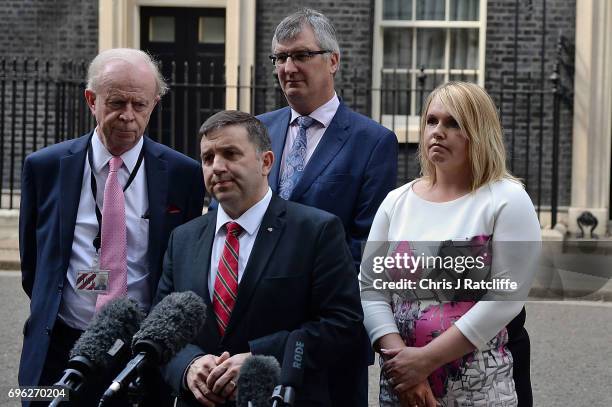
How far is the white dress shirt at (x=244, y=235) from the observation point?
3.74 m

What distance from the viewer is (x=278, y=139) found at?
14.8ft

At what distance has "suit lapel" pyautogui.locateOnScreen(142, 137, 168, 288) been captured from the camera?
4105mm

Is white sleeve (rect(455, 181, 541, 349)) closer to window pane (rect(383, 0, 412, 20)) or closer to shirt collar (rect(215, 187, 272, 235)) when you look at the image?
shirt collar (rect(215, 187, 272, 235))

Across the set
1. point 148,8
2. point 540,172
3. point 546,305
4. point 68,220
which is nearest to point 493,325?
point 68,220

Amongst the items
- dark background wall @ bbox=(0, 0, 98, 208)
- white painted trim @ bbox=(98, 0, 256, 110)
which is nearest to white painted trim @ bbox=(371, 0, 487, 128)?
white painted trim @ bbox=(98, 0, 256, 110)

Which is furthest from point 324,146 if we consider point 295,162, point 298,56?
point 298,56

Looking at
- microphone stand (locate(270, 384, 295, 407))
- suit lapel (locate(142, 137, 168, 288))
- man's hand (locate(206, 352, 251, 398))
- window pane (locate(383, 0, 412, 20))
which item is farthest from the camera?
window pane (locate(383, 0, 412, 20))

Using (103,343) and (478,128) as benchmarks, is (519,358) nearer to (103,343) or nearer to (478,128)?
(478,128)

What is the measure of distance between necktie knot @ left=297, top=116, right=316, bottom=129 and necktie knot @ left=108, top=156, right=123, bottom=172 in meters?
0.75

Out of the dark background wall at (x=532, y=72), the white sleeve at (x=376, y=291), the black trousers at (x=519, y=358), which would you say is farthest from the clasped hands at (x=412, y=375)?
the dark background wall at (x=532, y=72)

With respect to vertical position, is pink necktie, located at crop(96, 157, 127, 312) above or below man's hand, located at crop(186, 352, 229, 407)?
above

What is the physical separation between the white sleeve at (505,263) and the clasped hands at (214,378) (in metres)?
0.74

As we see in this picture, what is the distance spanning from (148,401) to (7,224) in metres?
10.9

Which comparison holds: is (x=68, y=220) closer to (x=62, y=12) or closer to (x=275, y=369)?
(x=275, y=369)
